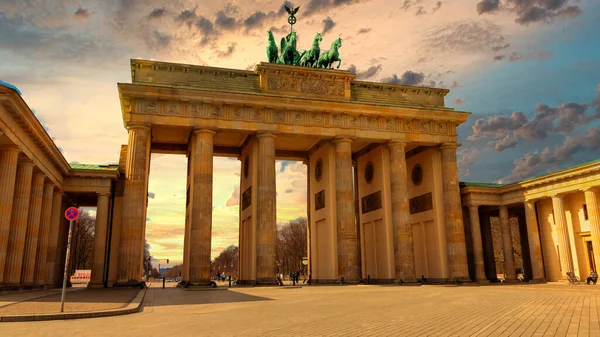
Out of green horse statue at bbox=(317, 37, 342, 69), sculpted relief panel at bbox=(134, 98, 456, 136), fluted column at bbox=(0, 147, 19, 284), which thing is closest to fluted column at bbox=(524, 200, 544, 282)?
sculpted relief panel at bbox=(134, 98, 456, 136)

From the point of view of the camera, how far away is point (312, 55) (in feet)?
138

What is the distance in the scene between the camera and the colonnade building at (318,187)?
3453 centimetres

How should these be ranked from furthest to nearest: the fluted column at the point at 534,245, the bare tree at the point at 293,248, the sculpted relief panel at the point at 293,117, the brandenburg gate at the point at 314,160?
the bare tree at the point at 293,248, the fluted column at the point at 534,245, the sculpted relief panel at the point at 293,117, the brandenburg gate at the point at 314,160

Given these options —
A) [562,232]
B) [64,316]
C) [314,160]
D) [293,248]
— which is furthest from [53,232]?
[293,248]

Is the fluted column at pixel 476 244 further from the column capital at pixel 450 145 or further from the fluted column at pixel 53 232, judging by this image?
the fluted column at pixel 53 232

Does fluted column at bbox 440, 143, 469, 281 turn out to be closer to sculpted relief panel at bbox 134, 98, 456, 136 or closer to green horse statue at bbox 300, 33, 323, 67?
sculpted relief panel at bbox 134, 98, 456, 136

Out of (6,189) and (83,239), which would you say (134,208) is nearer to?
(6,189)

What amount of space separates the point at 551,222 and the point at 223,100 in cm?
3092

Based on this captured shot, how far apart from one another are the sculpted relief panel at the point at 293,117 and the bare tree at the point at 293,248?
52145 mm

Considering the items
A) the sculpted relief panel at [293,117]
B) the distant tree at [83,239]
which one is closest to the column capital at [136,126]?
the sculpted relief panel at [293,117]

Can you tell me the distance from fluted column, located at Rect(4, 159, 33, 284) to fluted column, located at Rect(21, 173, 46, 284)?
1.49 metres

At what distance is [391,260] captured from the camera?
133 feet

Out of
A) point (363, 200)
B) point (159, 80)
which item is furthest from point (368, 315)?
point (363, 200)

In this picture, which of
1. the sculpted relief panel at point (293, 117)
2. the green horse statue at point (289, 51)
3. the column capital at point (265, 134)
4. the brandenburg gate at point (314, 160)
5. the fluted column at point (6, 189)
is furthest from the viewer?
the green horse statue at point (289, 51)
